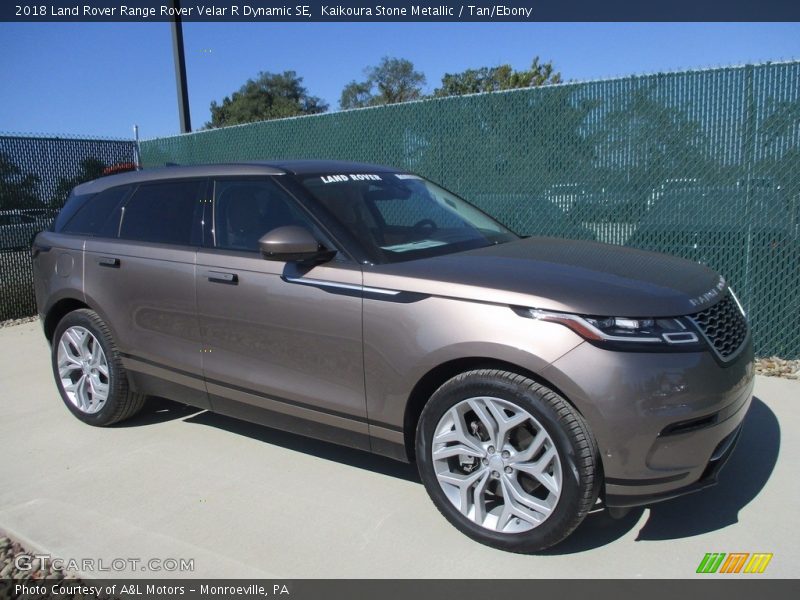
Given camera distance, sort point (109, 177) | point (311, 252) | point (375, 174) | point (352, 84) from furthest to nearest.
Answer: point (352, 84), point (109, 177), point (375, 174), point (311, 252)

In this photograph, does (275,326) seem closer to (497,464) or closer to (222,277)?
(222,277)

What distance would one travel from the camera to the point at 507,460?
3027 mm

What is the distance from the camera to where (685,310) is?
114 inches

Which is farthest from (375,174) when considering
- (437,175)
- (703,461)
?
(437,175)

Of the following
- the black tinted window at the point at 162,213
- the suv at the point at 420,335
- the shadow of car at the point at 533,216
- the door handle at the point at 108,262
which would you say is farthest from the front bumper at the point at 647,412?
the shadow of car at the point at 533,216

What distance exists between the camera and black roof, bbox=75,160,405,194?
4.01 metres

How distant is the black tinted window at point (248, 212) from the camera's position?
3.81 metres

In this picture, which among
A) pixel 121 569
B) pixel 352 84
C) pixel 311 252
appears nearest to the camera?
pixel 121 569

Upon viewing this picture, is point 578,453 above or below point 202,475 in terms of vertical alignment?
above

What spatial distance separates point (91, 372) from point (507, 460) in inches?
125

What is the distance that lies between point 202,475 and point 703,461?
273cm

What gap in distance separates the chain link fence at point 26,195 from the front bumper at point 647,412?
27.3ft

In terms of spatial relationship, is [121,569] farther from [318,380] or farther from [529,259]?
[529,259]

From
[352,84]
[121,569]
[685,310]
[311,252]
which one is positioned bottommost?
[121,569]
